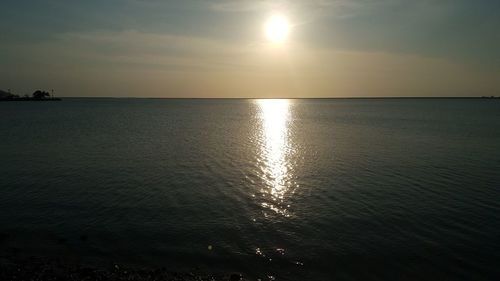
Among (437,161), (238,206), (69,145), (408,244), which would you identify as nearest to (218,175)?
(238,206)

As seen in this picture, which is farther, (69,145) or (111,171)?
(69,145)

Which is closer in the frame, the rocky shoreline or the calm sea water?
the rocky shoreline

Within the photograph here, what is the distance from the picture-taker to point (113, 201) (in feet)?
74.3

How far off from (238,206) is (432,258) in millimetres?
10865

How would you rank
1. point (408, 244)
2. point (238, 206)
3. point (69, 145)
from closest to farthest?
point (408, 244) < point (238, 206) < point (69, 145)

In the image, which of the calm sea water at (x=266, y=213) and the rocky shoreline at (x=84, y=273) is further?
the calm sea water at (x=266, y=213)

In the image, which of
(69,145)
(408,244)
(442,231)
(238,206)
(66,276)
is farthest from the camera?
(69,145)

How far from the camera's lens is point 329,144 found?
51.0 m

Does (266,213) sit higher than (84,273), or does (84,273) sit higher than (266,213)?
(266,213)

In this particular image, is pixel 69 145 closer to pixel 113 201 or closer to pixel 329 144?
pixel 113 201

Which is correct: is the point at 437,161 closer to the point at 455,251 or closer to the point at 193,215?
the point at 455,251

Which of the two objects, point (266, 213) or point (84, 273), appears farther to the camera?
point (266, 213)

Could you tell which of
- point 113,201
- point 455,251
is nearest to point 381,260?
point 455,251

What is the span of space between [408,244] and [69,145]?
→ 1699 inches
